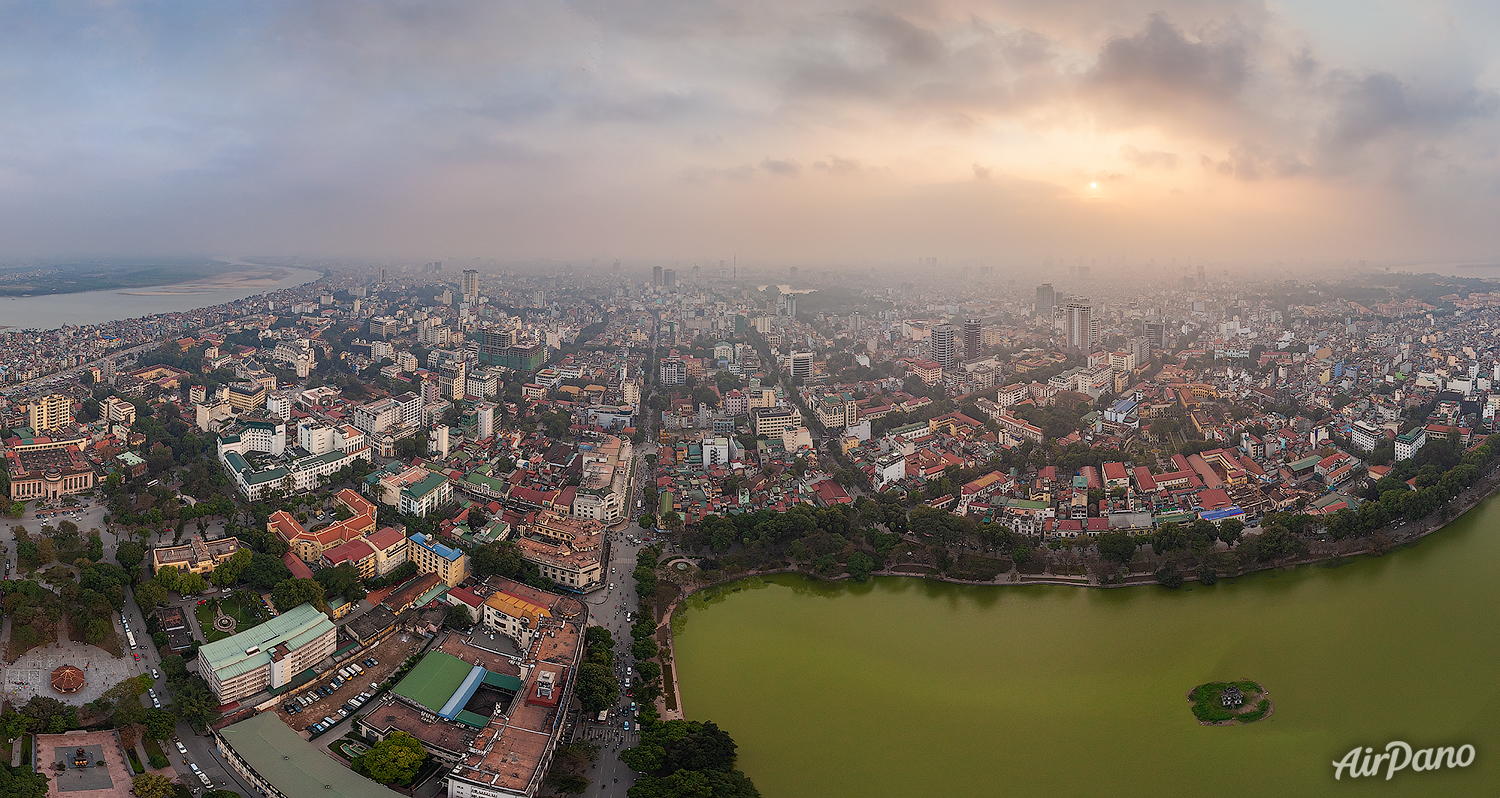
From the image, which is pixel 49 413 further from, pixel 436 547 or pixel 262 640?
pixel 262 640

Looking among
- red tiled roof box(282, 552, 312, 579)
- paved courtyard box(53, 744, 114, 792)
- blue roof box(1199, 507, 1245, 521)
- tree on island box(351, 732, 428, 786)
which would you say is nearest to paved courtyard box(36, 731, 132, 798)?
paved courtyard box(53, 744, 114, 792)

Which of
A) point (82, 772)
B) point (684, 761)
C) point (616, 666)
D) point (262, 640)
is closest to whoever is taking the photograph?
point (82, 772)

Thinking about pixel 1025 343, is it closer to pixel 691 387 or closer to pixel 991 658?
pixel 691 387

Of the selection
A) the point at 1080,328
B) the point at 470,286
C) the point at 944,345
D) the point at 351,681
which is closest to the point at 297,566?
the point at 351,681

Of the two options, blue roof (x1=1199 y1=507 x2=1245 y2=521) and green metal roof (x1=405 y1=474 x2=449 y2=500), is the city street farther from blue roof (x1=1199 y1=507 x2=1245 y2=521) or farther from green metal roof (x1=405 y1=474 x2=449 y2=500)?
blue roof (x1=1199 y1=507 x2=1245 y2=521)

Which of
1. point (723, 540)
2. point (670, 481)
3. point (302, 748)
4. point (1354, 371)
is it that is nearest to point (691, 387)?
point (670, 481)

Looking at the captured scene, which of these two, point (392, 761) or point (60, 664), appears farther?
point (60, 664)
